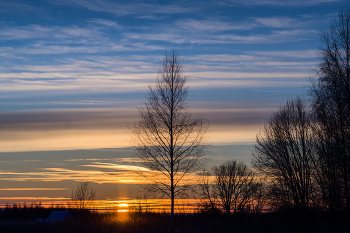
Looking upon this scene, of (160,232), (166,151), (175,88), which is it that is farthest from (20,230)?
(175,88)

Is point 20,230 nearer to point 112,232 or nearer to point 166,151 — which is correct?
point 112,232

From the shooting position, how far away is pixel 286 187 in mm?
45375

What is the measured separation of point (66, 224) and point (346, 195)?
28827 mm

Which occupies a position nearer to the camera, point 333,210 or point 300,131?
point 333,210

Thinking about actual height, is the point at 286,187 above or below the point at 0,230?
above

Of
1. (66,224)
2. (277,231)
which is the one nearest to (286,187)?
(277,231)

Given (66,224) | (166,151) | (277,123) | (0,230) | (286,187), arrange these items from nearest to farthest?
(166,151) → (0,230) → (66,224) → (286,187) → (277,123)

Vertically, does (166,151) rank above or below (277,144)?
below

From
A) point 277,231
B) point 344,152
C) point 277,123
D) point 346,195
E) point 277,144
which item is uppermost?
point 277,123

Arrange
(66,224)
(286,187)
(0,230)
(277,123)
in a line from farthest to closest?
(277,123) < (286,187) < (66,224) < (0,230)

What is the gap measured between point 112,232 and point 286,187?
82.7 ft

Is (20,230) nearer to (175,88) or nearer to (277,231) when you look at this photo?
(175,88)

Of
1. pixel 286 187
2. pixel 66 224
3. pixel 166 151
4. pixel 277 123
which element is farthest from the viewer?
pixel 277 123

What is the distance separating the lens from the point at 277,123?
4881 cm
